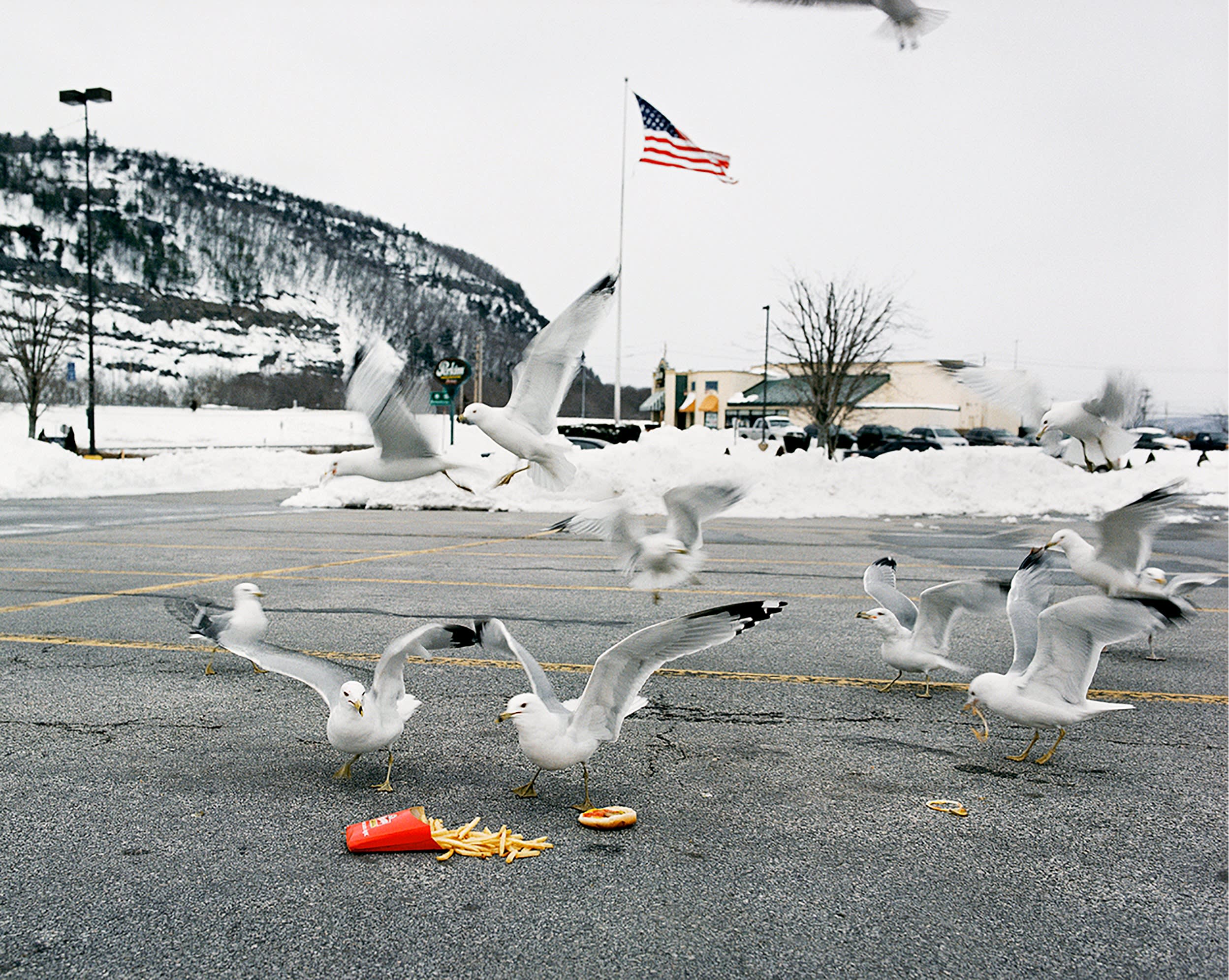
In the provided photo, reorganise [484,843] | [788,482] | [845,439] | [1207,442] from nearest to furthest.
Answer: [484,843] → [788,482] → [845,439] → [1207,442]

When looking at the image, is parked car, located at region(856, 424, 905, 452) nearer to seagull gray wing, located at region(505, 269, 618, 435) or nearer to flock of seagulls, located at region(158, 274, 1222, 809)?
flock of seagulls, located at region(158, 274, 1222, 809)

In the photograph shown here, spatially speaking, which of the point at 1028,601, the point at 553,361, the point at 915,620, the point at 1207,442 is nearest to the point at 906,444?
the point at 1207,442

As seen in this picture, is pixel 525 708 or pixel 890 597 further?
pixel 890 597

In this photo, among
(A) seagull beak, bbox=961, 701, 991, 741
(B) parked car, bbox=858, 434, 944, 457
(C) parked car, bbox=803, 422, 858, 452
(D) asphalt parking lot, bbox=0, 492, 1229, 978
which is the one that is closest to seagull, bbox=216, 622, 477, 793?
(D) asphalt parking lot, bbox=0, 492, 1229, 978

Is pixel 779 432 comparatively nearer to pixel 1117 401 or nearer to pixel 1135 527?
pixel 1135 527

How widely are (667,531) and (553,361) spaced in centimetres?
103

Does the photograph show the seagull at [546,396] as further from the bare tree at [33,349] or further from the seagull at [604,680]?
the bare tree at [33,349]

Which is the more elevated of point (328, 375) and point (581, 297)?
point (581, 297)

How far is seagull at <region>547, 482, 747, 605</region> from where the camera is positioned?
133 inches

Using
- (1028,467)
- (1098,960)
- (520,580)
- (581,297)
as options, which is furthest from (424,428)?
(1028,467)

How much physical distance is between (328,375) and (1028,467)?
2110cm

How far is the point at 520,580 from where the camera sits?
11.0 metres

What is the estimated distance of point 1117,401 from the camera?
3875mm

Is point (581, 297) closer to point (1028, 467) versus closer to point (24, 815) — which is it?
point (24, 815)
